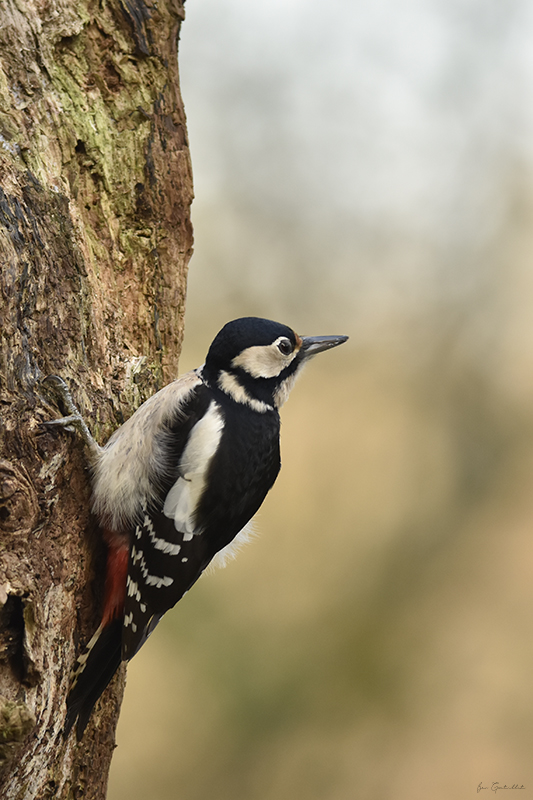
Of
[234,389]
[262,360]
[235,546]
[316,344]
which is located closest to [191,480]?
[234,389]

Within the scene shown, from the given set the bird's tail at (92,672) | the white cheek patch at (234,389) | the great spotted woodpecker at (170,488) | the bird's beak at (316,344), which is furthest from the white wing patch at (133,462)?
the bird's beak at (316,344)

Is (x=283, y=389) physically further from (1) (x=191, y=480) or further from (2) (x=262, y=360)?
(1) (x=191, y=480)

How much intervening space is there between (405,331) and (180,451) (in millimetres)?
3201

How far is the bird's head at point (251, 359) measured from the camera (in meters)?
2.13

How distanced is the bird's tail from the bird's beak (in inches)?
41.6

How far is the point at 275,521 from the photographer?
4.35 m

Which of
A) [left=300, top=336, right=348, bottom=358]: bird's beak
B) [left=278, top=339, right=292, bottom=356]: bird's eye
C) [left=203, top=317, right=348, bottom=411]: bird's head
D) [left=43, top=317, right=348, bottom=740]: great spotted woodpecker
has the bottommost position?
[left=43, top=317, right=348, bottom=740]: great spotted woodpecker

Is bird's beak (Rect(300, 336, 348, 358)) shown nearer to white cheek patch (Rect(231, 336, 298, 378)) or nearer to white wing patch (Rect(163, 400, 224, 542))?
white cheek patch (Rect(231, 336, 298, 378))

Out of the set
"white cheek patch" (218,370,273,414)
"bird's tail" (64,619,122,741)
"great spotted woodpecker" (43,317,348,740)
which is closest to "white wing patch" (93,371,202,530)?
"great spotted woodpecker" (43,317,348,740)

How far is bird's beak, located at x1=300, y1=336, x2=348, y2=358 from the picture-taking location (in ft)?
7.72

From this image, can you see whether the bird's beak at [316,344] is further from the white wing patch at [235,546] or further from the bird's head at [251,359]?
the white wing patch at [235,546]

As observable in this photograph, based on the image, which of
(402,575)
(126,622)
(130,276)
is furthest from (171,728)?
(130,276)

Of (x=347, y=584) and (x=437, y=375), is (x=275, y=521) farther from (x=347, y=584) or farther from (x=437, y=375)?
(x=437, y=375)

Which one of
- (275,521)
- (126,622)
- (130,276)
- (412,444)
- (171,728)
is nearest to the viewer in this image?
(126,622)
